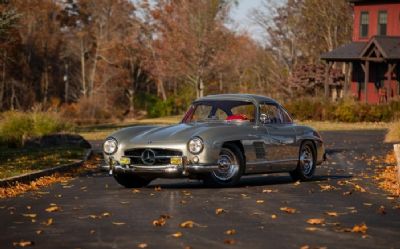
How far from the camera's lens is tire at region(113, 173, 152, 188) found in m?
15.4

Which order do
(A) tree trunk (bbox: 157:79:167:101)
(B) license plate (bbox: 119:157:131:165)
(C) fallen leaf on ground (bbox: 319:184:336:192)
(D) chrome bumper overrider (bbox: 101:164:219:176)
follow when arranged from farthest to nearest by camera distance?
(A) tree trunk (bbox: 157:79:167:101), (C) fallen leaf on ground (bbox: 319:184:336:192), (B) license plate (bbox: 119:157:131:165), (D) chrome bumper overrider (bbox: 101:164:219:176)

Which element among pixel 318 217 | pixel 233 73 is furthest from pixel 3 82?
pixel 318 217

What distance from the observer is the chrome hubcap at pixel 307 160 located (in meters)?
17.0

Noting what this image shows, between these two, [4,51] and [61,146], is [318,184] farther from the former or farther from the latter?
[4,51]

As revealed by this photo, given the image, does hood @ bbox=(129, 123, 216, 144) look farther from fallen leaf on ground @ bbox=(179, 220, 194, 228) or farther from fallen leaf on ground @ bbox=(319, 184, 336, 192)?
fallen leaf on ground @ bbox=(179, 220, 194, 228)

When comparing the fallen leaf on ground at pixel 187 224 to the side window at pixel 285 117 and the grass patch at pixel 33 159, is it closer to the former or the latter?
the side window at pixel 285 117

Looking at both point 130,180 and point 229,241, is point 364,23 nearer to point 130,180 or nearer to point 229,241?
point 130,180

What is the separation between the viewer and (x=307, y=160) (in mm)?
17141

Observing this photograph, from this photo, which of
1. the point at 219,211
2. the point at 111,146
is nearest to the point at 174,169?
the point at 111,146

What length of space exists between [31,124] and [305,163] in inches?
674

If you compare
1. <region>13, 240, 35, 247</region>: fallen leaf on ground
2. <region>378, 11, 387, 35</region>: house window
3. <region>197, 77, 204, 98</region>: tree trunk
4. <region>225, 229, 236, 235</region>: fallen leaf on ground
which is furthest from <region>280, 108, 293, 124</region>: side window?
<region>197, 77, 204, 98</region>: tree trunk

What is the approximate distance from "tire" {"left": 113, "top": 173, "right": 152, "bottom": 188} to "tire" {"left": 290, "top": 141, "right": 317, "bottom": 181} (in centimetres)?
282

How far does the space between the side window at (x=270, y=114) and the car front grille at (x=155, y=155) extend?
2.22 metres

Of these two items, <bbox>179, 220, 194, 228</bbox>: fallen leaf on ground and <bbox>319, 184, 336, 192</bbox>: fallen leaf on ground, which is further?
<bbox>319, 184, 336, 192</bbox>: fallen leaf on ground
